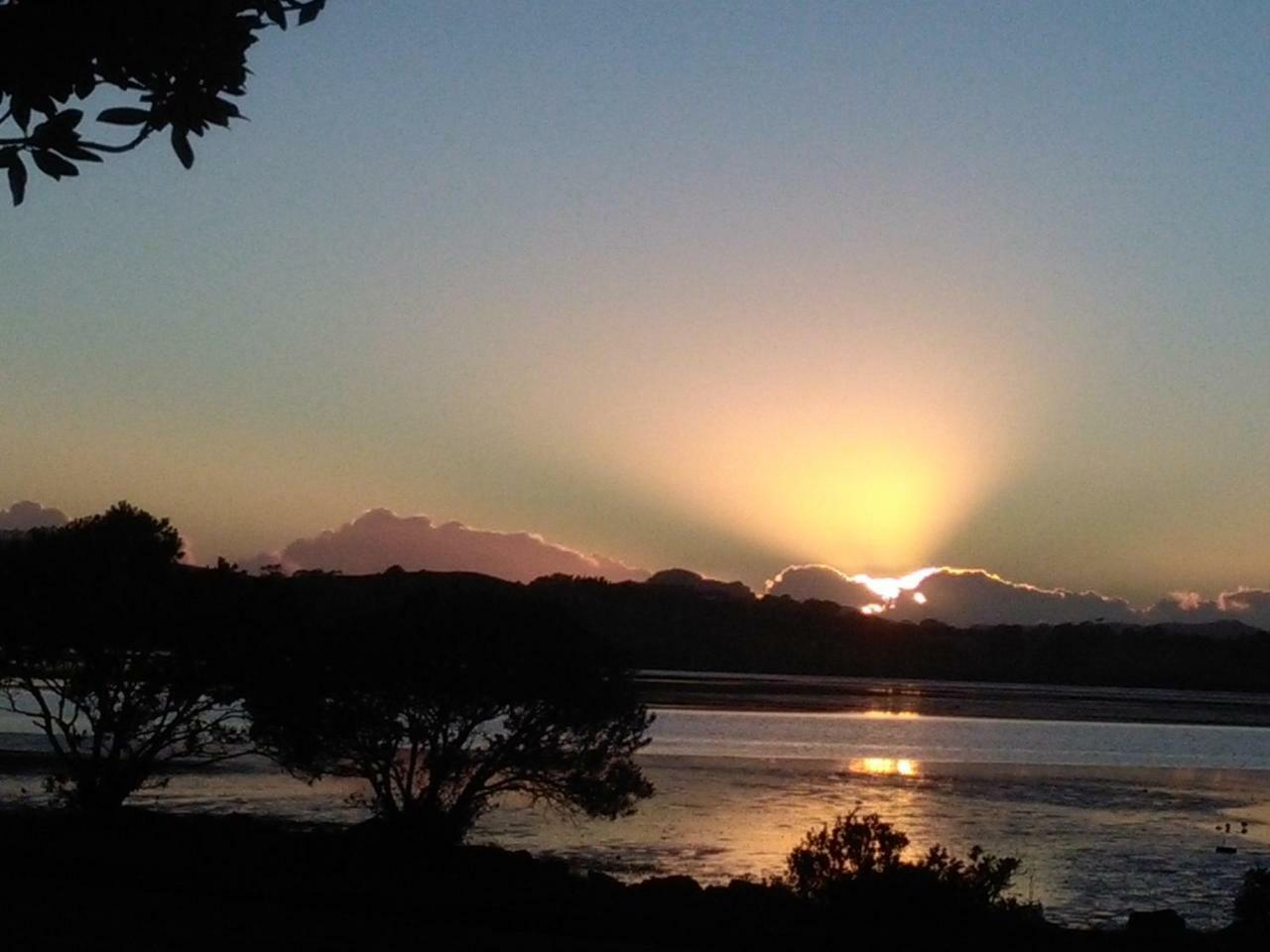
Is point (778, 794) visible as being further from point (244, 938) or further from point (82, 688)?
point (244, 938)

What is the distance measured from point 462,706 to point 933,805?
94.2 feet

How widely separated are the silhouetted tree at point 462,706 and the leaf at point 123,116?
93.9 feet

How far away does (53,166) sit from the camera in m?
6.48

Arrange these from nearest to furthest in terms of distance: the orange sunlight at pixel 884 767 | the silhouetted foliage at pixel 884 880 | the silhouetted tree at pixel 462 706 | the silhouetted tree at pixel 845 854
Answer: the silhouetted foliage at pixel 884 880 < the silhouetted tree at pixel 845 854 < the silhouetted tree at pixel 462 706 < the orange sunlight at pixel 884 767

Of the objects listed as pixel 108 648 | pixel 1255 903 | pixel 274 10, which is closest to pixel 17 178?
pixel 274 10

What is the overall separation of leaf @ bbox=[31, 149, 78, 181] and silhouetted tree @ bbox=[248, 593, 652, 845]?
28.7m

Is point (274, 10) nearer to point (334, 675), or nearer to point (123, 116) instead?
point (123, 116)

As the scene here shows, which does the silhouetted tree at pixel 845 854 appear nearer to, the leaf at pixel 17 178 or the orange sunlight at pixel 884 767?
the leaf at pixel 17 178

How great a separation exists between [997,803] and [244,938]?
1932 inches

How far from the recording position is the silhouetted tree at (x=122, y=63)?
645 centimetres

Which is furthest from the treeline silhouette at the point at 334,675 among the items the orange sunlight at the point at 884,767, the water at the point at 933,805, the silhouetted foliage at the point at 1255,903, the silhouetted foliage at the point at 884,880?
the orange sunlight at the point at 884,767

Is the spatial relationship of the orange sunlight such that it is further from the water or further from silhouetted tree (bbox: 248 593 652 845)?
silhouetted tree (bbox: 248 593 652 845)

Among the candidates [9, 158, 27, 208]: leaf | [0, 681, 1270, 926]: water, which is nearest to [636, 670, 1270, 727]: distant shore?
[0, 681, 1270, 926]: water

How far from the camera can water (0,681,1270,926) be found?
40.2 metres
